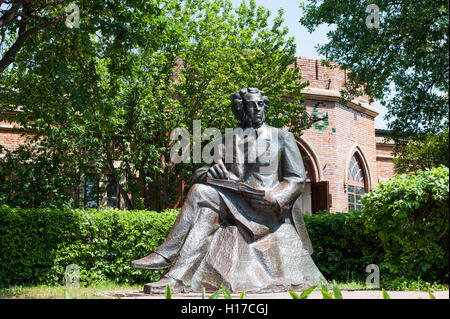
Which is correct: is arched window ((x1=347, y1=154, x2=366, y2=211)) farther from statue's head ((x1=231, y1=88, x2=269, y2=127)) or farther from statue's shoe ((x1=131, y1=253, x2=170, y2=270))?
statue's shoe ((x1=131, y1=253, x2=170, y2=270))

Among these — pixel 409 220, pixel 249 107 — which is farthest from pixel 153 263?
pixel 409 220

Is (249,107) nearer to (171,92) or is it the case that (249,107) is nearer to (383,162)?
(171,92)

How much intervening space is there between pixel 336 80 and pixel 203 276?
16384 millimetres

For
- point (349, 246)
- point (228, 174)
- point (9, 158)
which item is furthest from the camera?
point (9, 158)

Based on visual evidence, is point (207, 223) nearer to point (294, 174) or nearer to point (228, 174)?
point (228, 174)

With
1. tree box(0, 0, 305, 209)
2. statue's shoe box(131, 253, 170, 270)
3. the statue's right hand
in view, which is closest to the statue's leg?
statue's shoe box(131, 253, 170, 270)

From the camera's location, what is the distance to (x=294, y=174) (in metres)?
5.97

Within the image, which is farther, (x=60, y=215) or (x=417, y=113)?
(x=417, y=113)

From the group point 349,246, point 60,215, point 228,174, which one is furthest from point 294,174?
point 60,215

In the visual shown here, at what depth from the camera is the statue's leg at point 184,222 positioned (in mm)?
5438

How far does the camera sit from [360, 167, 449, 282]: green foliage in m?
6.03

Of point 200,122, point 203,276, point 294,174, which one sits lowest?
point 203,276

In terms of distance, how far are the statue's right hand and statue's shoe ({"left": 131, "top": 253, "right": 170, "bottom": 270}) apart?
1111mm

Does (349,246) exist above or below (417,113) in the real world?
below
